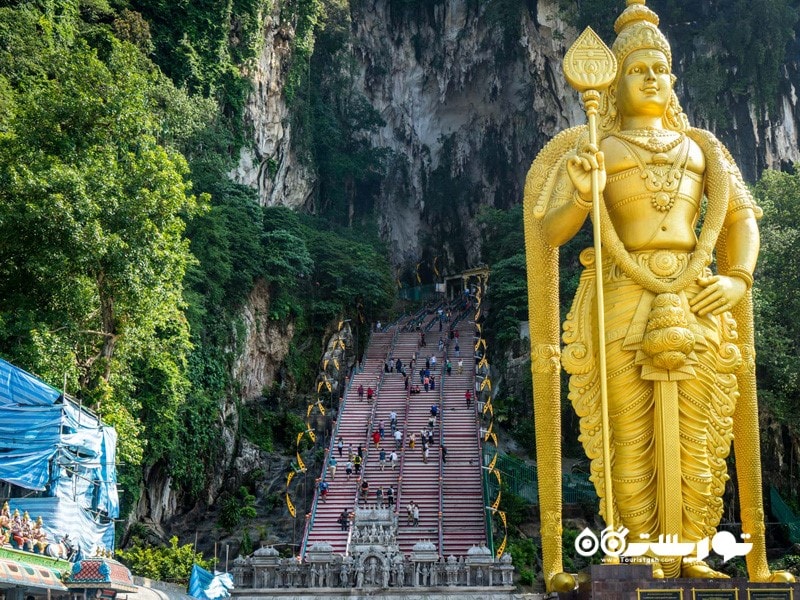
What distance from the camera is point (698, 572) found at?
8.30m

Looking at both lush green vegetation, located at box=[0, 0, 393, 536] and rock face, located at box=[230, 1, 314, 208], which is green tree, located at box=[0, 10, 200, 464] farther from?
rock face, located at box=[230, 1, 314, 208]

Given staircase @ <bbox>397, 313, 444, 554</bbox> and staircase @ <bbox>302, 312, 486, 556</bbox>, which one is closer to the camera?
staircase @ <bbox>397, 313, 444, 554</bbox>

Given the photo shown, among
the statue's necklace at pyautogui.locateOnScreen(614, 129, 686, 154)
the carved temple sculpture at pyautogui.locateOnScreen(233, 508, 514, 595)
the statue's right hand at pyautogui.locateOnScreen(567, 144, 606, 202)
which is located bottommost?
the carved temple sculpture at pyautogui.locateOnScreen(233, 508, 514, 595)

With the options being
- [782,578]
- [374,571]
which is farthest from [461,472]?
[782,578]

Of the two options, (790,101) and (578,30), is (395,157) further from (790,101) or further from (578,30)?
(790,101)

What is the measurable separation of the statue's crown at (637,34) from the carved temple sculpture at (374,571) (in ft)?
23.7

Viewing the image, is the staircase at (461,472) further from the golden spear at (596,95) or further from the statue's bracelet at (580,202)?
the statue's bracelet at (580,202)

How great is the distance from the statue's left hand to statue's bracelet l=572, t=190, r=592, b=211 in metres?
1.18

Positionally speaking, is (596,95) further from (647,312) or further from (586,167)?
(647,312)

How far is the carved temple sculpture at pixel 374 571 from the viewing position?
13914 mm

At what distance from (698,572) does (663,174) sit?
3.51 m

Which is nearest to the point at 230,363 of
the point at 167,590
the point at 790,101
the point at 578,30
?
the point at 167,590

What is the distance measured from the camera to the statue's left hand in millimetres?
9047

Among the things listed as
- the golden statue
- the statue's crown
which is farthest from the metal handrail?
the statue's crown
